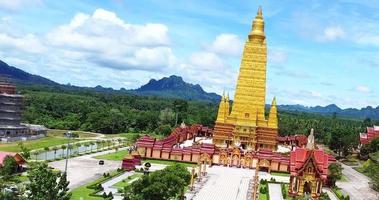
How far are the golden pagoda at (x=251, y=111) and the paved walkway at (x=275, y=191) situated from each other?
2092 centimetres

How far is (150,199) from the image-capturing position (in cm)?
3600

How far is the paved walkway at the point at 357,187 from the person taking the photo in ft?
190

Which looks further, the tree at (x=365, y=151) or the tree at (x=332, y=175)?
the tree at (x=365, y=151)

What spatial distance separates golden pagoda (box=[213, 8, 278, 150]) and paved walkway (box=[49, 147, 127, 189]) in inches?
815

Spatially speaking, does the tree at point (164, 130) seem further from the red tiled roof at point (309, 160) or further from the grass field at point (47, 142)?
the red tiled roof at point (309, 160)

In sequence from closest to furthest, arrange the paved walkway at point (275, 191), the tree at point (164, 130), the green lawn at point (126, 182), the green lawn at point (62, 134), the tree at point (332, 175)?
the green lawn at point (126, 182), the paved walkway at point (275, 191), the tree at point (332, 175), the green lawn at point (62, 134), the tree at point (164, 130)

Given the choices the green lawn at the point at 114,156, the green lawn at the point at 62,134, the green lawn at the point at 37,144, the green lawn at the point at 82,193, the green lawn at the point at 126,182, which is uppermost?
the green lawn at the point at 62,134

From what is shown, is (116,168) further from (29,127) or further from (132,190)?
(29,127)

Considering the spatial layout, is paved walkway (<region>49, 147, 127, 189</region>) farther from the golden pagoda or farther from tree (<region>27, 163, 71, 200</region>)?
the golden pagoda

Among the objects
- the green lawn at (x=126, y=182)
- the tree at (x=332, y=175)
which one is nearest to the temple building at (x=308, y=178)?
the tree at (x=332, y=175)

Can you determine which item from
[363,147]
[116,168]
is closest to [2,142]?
[116,168]

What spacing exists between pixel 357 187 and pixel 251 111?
22.9 m

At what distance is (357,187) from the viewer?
210 ft

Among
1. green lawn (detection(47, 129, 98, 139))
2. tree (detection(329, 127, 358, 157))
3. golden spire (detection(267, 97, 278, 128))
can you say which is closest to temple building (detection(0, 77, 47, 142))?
green lawn (detection(47, 129, 98, 139))
